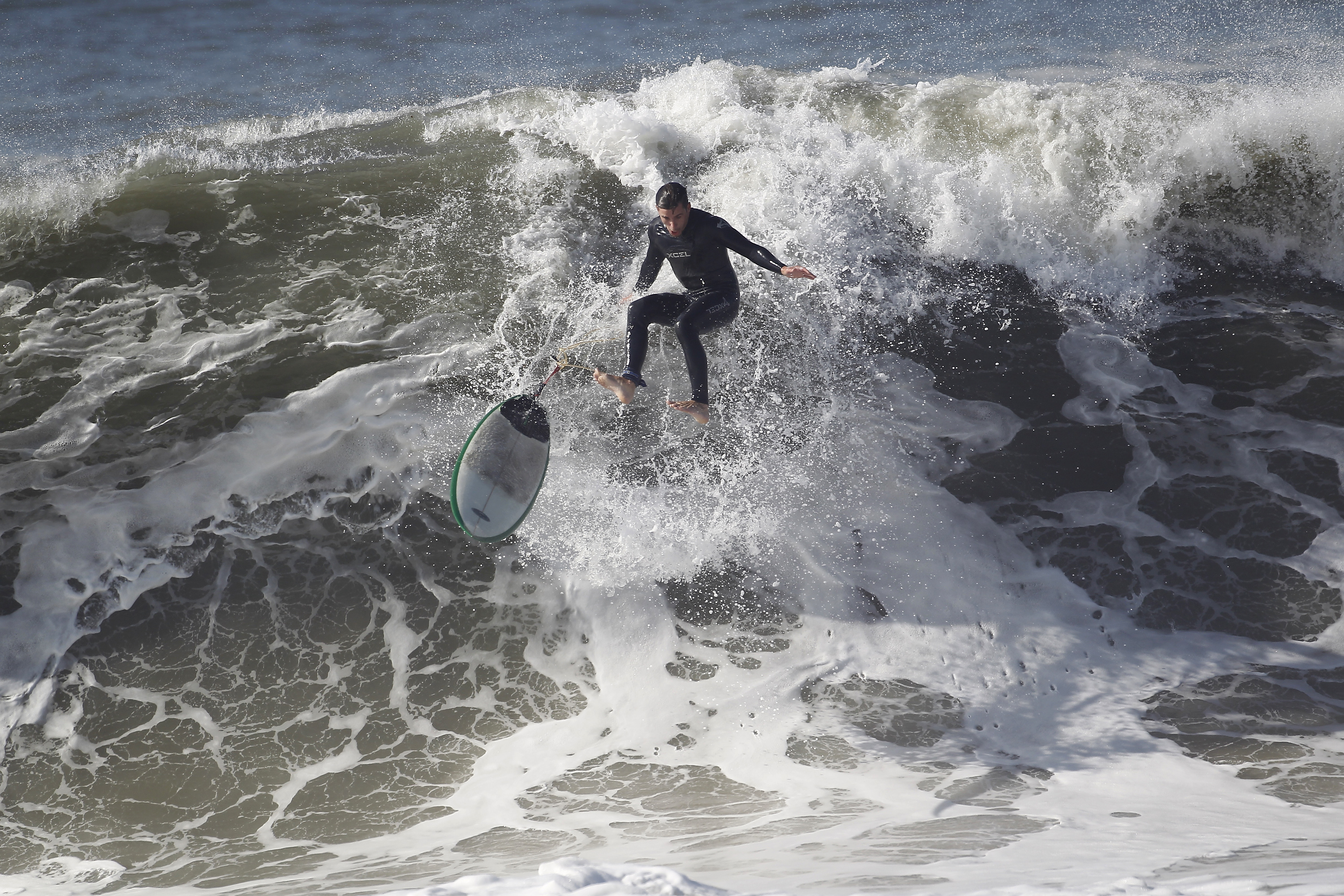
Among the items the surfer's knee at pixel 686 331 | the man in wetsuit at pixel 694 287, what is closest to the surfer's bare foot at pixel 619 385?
the man in wetsuit at pixel 694 287

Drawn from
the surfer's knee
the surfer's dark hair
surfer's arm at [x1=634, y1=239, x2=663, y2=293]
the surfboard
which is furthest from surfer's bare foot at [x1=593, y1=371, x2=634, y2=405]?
the surfer's dark hair

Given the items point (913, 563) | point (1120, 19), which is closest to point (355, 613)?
point (913, 563)

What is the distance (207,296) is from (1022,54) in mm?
11540

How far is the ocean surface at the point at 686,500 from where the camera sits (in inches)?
194

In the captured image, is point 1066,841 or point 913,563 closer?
point 1066,841

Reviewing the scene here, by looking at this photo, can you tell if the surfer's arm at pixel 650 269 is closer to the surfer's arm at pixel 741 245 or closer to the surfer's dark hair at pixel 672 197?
the surfer's arm at pixel 741 245

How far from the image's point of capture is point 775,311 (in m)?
7.54

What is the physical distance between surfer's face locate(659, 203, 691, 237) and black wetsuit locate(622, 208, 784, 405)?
0.10 metres

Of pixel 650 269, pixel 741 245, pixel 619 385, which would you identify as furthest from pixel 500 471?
pixel 741 245

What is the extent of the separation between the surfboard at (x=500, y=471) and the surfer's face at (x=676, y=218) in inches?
61.9

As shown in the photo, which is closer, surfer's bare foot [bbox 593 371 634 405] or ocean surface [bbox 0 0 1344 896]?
ocean surface [bbox 0 0 1344 896]

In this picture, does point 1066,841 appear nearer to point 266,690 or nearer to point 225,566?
point 266,690

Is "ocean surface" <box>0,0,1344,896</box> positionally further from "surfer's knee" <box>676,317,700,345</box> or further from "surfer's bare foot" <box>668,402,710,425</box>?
"surfer's bare foot" <box>668,402,710,425</box>

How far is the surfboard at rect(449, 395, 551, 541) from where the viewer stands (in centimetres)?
542
